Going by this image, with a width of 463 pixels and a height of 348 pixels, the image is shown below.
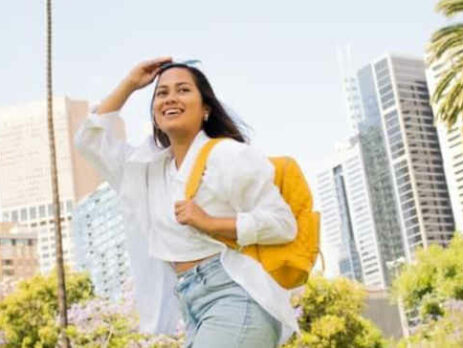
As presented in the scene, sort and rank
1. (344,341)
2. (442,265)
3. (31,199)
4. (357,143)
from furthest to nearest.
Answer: (31,199) → (357,143) → (442,265) → (344,341)

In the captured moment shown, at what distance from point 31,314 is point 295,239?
25.2m

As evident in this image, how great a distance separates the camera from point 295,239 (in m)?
2.86

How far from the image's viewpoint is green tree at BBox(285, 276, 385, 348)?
26250 millimetres

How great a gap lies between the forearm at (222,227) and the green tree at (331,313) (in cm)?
2245

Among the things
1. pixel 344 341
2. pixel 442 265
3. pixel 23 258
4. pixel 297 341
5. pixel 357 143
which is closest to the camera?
pixel 297 341

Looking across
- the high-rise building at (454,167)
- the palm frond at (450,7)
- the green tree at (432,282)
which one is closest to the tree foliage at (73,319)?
the palm frond at (450,7)

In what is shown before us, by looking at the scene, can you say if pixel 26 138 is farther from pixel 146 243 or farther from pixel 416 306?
pixel 146 243

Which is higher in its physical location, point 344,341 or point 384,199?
point 384,199

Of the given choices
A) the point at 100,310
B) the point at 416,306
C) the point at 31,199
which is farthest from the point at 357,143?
the point at 100,310

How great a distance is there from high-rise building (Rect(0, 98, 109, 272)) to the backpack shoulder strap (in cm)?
16592

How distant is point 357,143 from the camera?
5118 inches

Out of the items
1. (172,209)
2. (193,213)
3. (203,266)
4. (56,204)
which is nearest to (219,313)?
(203,266)

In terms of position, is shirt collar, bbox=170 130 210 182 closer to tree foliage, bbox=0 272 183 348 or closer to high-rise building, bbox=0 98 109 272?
tree foliage, bbox=0 272 183 348

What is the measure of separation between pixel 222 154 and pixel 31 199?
177 m
